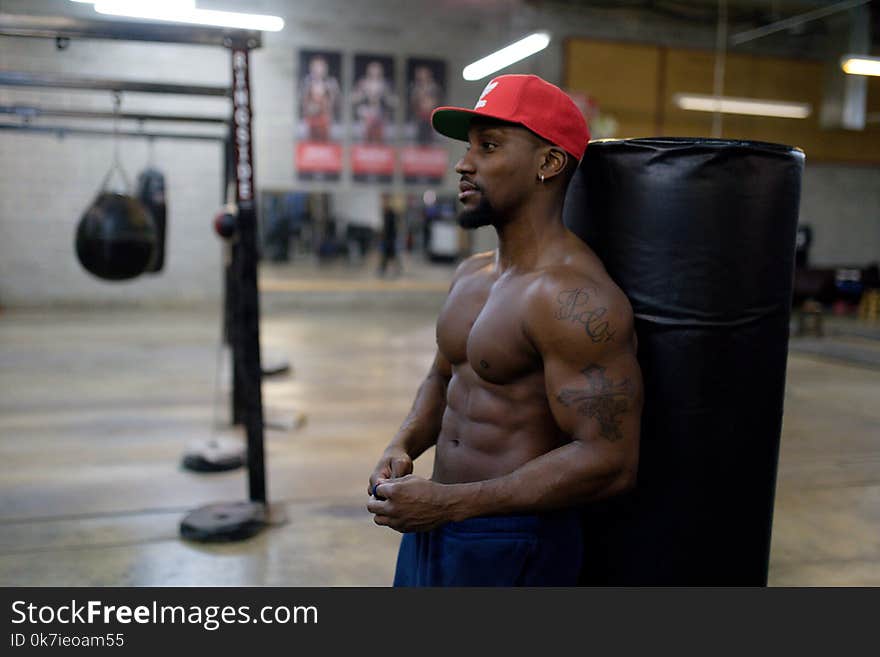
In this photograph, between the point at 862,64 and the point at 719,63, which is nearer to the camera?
the point at 862,64

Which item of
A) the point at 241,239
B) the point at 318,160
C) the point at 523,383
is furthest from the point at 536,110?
the point at 318,160

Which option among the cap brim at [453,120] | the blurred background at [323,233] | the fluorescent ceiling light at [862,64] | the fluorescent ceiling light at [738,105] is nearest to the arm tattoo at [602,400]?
the cap brim at [453,120]

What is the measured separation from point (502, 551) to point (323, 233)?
1062 centimetres

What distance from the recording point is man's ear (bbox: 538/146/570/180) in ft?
4.96

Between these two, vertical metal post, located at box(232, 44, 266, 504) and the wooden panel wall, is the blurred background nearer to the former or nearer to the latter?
the wooden panel wall

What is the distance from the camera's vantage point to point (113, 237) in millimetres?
4863

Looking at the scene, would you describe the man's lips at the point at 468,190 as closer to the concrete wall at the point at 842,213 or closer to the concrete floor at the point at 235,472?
the concrete floor at the point at 235,472

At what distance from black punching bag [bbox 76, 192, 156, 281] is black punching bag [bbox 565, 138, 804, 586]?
405cm

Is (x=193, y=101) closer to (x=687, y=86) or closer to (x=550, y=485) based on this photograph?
(x=687, y=86)

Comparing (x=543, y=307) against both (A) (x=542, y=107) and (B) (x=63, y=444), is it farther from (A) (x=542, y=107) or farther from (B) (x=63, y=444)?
(B) (x=63, y=444)

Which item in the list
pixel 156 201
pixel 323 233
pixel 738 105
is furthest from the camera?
pixel 738 105

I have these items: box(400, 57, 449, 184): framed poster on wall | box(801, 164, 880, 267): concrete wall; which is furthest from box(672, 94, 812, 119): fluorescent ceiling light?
box(400, 57, 449, 184): framed poster on wall

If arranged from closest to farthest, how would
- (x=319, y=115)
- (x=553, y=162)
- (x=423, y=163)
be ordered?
(x=553, y=162), (x=319, y=115), (x=423, y=163)

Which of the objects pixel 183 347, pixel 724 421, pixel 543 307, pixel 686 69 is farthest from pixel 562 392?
pixel 686 69
